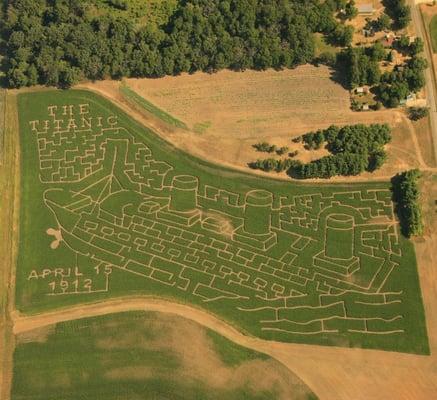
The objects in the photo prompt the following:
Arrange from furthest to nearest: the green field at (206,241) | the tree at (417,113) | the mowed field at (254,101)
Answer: the mowed field at (254,101) < the tree at (417,113) < the green field at (206,241)

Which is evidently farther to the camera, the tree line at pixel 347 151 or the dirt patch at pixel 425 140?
the dirt patch at pixel 425 140

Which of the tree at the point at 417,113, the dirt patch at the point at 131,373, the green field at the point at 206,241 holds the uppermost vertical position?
the tree at the point at 417,113

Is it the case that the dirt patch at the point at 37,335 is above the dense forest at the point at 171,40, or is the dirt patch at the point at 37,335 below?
below

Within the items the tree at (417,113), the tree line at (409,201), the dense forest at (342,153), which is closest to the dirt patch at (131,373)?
the dense forest at (342,153)

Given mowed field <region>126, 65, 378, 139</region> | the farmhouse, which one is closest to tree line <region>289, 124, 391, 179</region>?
mowed field <region>126, 65, 378, 139</region>

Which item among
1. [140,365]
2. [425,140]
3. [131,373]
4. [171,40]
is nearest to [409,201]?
[425,140]

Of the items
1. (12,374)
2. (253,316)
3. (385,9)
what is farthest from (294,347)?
(385,9)

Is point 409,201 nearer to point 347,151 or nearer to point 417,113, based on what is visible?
point 347,151

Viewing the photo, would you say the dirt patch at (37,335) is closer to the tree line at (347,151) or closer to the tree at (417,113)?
the tree line at (347,151)
